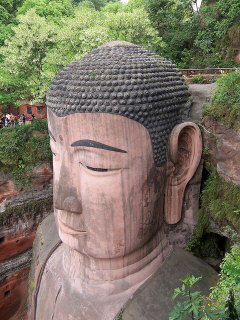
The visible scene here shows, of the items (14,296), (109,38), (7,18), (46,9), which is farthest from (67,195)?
(46,9)

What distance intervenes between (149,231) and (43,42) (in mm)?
9573

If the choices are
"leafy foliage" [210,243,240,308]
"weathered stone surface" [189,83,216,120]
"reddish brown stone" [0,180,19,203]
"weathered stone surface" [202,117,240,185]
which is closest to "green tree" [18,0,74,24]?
"reddish brown stone" [0,180,19,203]

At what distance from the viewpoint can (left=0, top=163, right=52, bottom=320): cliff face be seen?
8945mm

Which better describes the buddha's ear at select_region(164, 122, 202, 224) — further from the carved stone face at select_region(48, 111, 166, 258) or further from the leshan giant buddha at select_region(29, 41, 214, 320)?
the carved stone face at select_region(48, 111, 166, 258)

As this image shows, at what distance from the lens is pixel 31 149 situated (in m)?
9.88

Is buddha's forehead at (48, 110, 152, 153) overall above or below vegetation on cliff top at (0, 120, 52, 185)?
above

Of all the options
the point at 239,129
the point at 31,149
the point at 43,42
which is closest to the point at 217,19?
the point at 43,42

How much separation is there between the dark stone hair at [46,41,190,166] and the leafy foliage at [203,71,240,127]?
0.46 meters

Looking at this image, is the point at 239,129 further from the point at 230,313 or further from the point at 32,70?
the point at 32,70

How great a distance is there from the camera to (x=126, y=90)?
9.89ft

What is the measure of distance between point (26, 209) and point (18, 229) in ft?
2.37

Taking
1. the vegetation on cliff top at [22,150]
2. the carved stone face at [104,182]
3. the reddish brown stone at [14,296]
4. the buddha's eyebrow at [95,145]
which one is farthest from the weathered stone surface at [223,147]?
the reddish brown stone at [14,296]

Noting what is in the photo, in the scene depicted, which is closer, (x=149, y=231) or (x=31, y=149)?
(x=149, y=231)

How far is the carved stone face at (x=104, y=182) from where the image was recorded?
3023 mm
